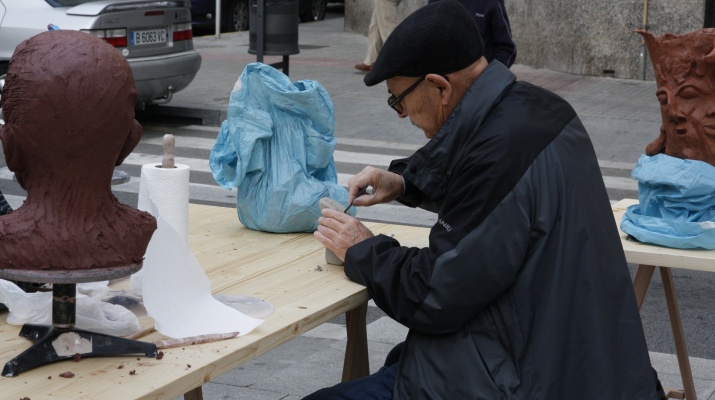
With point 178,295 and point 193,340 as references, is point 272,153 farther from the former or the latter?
point 193,340

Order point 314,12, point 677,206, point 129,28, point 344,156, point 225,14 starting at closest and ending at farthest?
point 677,206 → point 344,156 → point 129,28 → point 225,14 → point 314,12

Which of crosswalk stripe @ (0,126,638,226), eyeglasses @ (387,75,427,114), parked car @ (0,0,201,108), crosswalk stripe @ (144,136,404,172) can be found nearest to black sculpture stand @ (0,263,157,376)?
eyeglasses @ (387,75,427,114)

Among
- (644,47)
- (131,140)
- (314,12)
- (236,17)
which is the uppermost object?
(131,140)

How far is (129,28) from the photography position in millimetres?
9172

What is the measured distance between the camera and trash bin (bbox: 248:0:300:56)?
407 inches

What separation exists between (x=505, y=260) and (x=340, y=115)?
842 cm

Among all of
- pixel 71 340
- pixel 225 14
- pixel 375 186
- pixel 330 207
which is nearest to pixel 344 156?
pixel 375 186

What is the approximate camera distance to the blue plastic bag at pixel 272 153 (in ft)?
10.7

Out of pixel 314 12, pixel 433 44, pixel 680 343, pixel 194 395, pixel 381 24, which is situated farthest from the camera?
pixel 314 12

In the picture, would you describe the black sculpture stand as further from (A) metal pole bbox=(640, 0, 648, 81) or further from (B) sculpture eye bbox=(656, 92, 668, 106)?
(A) metal pole bbox=(640, 0, 648, 81)

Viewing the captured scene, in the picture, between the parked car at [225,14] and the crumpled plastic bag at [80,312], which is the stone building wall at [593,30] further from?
the crumpled plastic bag at [80,312]

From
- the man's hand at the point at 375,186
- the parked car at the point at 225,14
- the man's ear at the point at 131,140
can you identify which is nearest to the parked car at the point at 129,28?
the man's hand at the point at 375,186

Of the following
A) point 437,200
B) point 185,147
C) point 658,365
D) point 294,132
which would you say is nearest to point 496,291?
point 437,200

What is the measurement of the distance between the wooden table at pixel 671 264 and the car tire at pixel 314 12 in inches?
668
